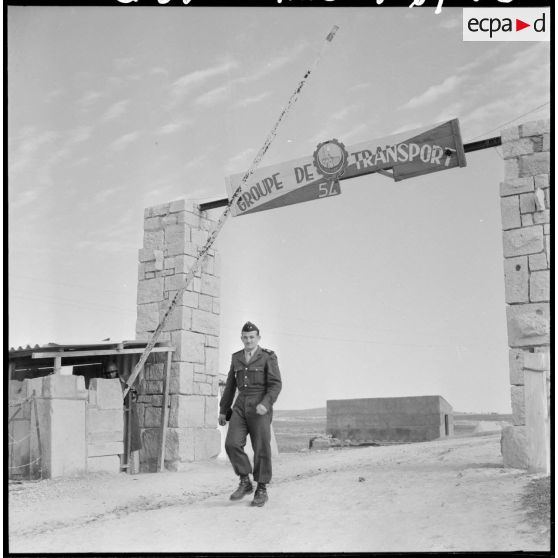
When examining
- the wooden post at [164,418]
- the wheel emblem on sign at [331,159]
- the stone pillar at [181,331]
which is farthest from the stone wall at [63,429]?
the wheel emblem on sign at [331,159]

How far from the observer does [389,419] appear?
18312 mm

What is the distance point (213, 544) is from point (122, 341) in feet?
14.5

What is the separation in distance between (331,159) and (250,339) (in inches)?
120

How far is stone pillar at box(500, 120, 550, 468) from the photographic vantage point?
6.86 metres

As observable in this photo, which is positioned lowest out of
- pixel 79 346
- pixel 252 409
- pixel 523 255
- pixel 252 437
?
pixel 252 437

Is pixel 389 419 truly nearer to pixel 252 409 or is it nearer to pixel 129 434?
pixel 129 434

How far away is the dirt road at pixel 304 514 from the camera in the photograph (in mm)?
5156

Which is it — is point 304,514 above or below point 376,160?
below

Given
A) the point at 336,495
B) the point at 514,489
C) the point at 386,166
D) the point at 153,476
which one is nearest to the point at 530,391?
the point at 514,489

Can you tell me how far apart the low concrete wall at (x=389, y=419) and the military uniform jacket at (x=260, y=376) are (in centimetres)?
1205

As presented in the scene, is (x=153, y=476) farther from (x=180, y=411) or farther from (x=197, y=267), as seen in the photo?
(x=197, y=267)

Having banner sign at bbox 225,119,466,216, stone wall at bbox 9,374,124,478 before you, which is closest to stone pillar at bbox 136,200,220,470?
stone wall at bbox 9,374,124,478

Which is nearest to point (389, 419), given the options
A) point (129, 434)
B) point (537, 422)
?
point (129, 434)

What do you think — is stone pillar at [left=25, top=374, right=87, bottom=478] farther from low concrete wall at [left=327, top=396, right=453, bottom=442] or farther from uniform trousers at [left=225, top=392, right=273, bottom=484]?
low concrete wall at [left=327, top=396, right=453, bottom=442]
